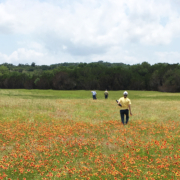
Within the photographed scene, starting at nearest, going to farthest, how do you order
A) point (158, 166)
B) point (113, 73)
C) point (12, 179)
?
point (12, 179) → point (158, 166) → point (113, 73)

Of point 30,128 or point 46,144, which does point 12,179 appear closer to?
point 46,144

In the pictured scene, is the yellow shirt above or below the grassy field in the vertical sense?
above

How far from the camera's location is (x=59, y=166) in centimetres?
880

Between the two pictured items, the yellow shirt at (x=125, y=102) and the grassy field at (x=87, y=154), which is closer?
the grassy field at (x=87, y=154)

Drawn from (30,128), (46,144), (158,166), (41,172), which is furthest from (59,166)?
(30,128)

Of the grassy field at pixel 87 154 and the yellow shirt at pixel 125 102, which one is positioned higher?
the yellow shirt at pixel 125 102

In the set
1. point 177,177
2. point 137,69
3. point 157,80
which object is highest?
→ point 137,69

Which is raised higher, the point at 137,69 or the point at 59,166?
the point at 137,69

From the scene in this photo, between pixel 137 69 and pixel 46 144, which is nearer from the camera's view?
pixel 46 144

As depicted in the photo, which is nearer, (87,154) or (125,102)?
(87,154)

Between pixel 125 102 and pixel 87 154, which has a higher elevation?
pixel 125 102

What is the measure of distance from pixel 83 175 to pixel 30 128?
8971mm

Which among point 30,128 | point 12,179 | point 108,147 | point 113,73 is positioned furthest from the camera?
point 113,73

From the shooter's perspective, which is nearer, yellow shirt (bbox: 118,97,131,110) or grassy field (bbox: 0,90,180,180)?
grassy field (bbox: 0,90,180,180)
